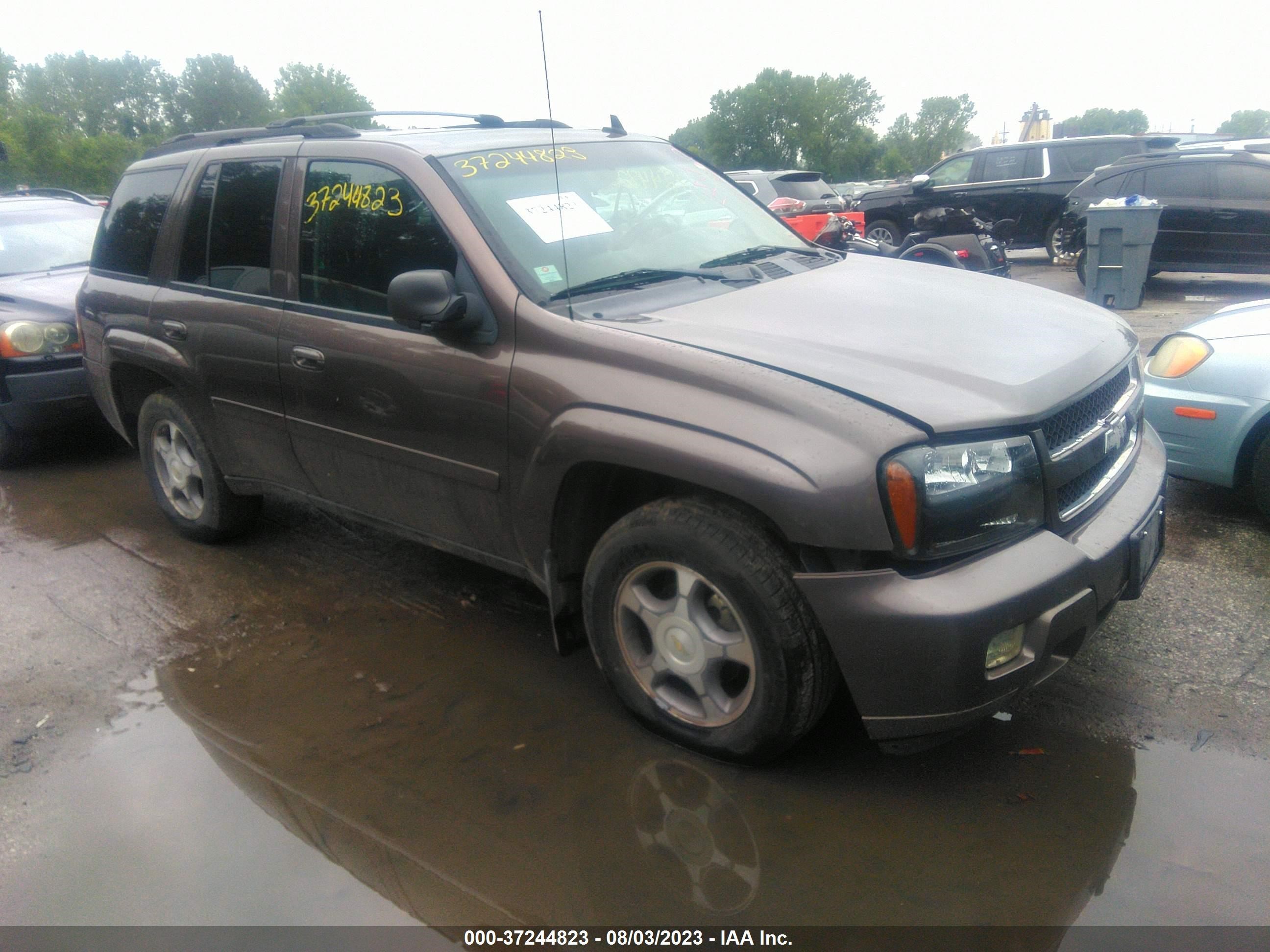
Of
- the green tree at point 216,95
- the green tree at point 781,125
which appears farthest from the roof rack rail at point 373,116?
the green tree at point 216,95

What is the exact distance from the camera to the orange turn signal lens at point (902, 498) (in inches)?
89.4

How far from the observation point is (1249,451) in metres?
4.05

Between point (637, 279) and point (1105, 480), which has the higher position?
point (637, 279)

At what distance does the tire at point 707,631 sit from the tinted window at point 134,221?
284 cm

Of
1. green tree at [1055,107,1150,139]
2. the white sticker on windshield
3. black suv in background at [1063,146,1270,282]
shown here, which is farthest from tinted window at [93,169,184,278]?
green tree at [1055,107,1150,139]

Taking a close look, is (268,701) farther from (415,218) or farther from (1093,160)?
(1093,160)

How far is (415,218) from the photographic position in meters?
3.24

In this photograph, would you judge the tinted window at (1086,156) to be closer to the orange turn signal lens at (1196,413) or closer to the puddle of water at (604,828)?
the orange turn signal lens at (1196,413)

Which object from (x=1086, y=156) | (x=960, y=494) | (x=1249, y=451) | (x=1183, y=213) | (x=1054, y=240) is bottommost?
(x=1054, y=240)

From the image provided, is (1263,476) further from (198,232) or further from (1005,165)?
(1005,165)

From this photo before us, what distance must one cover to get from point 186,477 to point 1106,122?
12505 cm

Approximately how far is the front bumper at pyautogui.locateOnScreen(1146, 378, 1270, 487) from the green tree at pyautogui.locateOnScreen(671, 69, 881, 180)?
7419cm

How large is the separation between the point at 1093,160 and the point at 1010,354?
45.4ft

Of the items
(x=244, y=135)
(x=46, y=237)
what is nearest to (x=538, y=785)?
(x=244, y=135)
